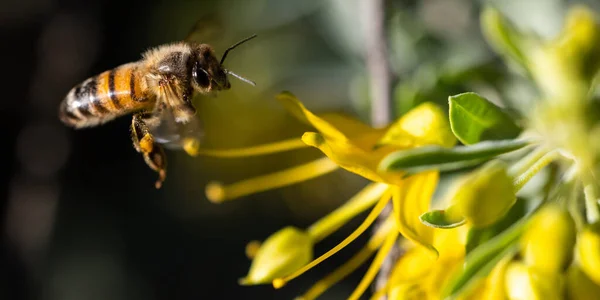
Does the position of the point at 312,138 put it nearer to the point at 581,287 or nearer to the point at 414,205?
the point at 414,205

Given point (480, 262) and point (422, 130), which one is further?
point (422, 130)

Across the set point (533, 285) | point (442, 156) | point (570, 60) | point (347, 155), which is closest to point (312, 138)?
point (347, 155)

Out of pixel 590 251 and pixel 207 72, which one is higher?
pixel 207 72

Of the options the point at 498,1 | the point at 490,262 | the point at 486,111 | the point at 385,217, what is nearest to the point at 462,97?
the point at 486,111

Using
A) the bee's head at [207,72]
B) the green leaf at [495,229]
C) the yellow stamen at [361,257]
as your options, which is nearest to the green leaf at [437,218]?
the green leaf at [495,229]

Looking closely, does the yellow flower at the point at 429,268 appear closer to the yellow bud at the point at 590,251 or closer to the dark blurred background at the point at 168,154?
the yellow bud at the point at 590,251

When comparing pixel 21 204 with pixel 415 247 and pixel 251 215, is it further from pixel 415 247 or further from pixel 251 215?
pixel 415 247
